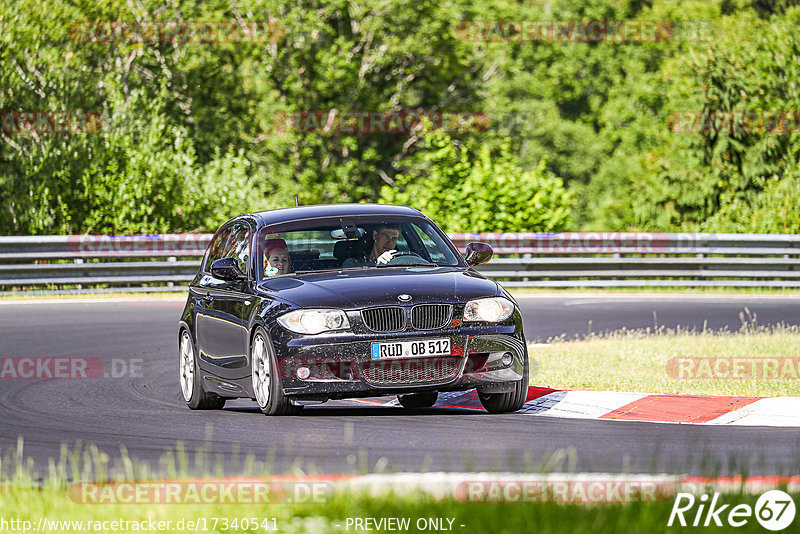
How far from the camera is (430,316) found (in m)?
9.55

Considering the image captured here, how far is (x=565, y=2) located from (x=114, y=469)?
67.1 meters

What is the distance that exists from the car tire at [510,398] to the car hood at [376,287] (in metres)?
0.71

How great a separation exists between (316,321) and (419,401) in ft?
6.23

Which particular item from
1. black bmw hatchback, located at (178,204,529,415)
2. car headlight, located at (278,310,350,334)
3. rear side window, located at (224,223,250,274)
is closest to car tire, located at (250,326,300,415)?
black bmw hatchback, located at (178,204,529,415)

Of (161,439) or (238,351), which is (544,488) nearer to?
(161,439)

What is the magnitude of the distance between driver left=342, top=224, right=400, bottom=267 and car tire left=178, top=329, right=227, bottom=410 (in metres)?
1.70

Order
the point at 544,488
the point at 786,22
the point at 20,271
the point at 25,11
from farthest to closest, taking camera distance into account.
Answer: the point at 786,22, the point at 25,11, the point at 20,271, the point at 544,488

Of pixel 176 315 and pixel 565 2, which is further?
pixel 565 2

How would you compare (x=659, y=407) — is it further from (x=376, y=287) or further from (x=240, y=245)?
(x=240, y=245)

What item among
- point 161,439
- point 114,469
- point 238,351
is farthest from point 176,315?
point 114,469

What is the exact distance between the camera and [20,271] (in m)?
24.7

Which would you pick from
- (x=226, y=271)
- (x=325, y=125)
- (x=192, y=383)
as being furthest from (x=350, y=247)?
(x=325, y=125)

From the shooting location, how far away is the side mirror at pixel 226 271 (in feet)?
34.8

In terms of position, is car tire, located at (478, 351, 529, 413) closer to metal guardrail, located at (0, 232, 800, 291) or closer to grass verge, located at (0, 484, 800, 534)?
grass verge, located at (0, 484, 800, 534)
